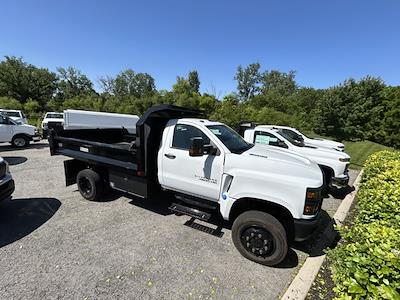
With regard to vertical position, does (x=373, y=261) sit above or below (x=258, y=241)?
above

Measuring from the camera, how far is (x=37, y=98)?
5028 cm

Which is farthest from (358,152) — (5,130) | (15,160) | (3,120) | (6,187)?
(3,120)

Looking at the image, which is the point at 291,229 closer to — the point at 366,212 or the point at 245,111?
the point at 366,212

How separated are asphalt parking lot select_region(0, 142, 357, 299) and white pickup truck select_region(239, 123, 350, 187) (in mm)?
3526

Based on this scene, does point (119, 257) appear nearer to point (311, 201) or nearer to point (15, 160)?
point (311, 201)

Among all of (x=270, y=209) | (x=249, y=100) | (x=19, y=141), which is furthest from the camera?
(x=249, y=100)

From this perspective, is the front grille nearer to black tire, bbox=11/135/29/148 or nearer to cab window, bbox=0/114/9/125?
cab window, bbox=0/114/9/125

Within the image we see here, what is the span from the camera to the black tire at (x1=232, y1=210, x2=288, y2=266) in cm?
312

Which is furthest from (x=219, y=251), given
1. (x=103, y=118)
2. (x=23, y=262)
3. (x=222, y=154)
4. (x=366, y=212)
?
(x=103, y=118)

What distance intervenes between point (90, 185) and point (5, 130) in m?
9.75

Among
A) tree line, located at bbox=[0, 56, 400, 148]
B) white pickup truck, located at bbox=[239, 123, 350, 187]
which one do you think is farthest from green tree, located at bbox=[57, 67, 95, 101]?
white pickup truck, located at bbox=[239, 123, 350, 187]

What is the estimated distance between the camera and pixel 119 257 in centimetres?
332

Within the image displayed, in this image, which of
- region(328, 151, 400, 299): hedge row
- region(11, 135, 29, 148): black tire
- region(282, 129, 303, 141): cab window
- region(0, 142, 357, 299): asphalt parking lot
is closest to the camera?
region(328, 151, 400, 299): hedge row

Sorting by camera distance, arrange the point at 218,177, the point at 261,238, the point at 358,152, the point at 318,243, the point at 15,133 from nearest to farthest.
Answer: the point at 261,238 < the point at 218,177 < the point at 318,243 < the point at 15,133 < the point at 358,152
